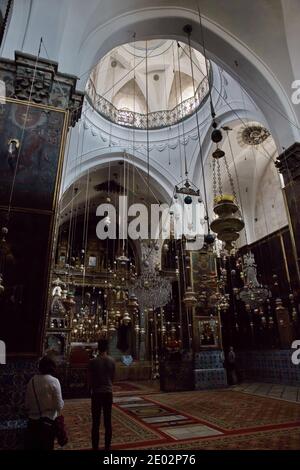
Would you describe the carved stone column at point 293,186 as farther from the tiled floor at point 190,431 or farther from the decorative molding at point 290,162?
the tiled floor at point 190,431

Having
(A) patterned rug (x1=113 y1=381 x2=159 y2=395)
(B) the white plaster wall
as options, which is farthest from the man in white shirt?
(A) patterned rug (x1=113 y1=381 x2=159 y2=395)

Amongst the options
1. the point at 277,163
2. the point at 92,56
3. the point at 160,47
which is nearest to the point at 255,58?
the point at 277,163

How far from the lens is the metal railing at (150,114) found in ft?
36.0

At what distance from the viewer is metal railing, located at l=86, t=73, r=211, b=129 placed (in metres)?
11.0

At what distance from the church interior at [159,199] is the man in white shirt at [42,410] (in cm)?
86

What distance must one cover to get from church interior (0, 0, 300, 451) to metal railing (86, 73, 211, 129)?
0.22 ft

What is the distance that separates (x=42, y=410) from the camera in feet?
6.93

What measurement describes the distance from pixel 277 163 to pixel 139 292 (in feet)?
14.5

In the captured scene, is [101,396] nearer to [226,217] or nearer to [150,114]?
[226,217]

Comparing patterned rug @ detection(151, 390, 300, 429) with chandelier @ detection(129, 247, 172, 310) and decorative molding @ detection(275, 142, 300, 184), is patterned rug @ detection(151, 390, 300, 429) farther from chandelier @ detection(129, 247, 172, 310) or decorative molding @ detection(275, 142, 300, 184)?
decorative molding @ detection(275, 142, 300, 184)

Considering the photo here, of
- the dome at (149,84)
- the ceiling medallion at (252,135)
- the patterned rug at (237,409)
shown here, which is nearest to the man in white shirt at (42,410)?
the patterned rug at (237,409)

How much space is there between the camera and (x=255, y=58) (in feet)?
21.2
